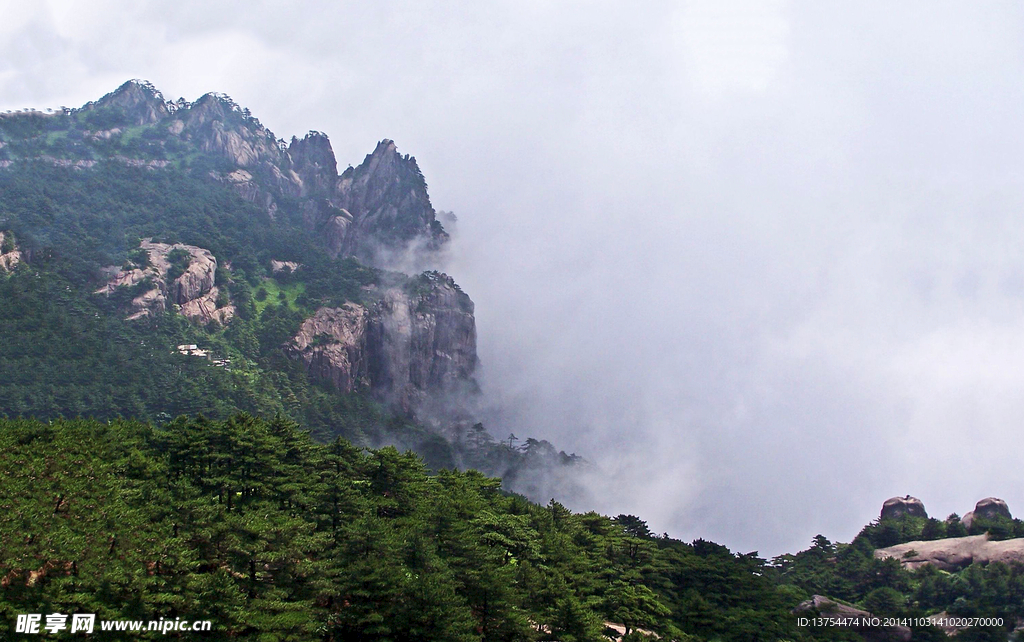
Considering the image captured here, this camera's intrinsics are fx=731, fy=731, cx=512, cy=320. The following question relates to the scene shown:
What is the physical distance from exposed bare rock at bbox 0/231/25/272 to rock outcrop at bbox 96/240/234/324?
1585cm

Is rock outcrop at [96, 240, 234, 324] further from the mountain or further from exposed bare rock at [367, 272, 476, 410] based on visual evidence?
exposed bare rock at [367, 272, 476, 410]

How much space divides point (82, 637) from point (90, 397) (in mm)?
99137

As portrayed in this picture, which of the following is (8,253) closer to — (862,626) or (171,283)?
(171,283)

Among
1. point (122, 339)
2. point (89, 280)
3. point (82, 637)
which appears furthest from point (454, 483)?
point (89, 280)

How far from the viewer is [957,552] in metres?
91.8

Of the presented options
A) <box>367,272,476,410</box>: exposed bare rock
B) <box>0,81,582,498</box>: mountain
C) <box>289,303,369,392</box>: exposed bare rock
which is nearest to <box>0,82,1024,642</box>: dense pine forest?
<box>0,81,582,498</box>: mountain

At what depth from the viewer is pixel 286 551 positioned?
4025 centimetres

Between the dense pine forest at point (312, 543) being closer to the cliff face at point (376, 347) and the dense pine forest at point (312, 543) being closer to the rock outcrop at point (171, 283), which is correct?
the rock outcrop at point (171, 283)

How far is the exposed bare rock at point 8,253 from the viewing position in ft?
465

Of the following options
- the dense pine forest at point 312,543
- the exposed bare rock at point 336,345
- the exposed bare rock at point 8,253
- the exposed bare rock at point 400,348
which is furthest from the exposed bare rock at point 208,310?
the exposed bare rock at point 400,348

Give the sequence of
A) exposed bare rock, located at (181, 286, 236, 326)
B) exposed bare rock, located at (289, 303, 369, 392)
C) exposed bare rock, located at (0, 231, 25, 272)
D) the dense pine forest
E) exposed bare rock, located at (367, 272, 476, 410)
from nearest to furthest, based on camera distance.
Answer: the dense pine forest, exposed bare rock, located at (0, 231, 25, 272), exposed bare rock, located at (181, 286, 236, 326), exposed bare rock, located at (289, 303, 369, 392), exposed bare rock, located at (367, 272, 476, 410)

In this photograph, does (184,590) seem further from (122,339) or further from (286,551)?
(122,339)

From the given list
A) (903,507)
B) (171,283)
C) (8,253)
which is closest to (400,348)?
(171,283)

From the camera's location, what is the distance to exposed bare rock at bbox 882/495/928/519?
11868 centimetres
